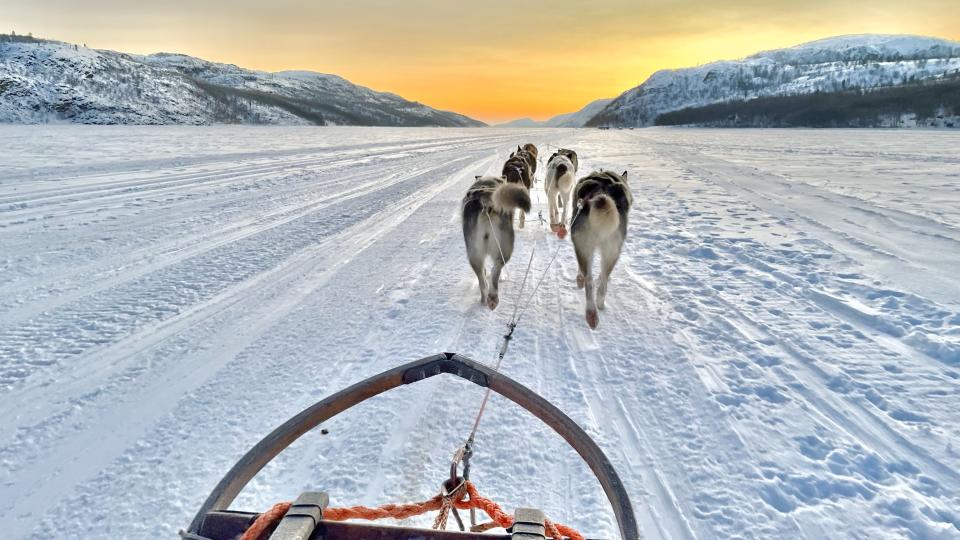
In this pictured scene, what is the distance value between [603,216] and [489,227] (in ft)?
3.62

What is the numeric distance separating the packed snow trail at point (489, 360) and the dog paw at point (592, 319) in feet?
0.32

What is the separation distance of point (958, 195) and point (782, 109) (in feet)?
403

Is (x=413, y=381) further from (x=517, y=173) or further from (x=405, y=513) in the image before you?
(x=517, y=173)

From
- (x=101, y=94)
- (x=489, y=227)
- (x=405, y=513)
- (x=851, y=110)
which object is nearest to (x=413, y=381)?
(x=405, y=513)

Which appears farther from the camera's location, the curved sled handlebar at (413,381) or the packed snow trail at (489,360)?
the packed snow trail at (489,360)

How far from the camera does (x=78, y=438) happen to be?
2.95m

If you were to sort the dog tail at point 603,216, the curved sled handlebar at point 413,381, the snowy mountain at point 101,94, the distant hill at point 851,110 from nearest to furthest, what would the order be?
the curved sled handlebar at point 413,381
the dog tail at point 603,216
the distant hill at point 851,110
the snowy mountain at point 101,94

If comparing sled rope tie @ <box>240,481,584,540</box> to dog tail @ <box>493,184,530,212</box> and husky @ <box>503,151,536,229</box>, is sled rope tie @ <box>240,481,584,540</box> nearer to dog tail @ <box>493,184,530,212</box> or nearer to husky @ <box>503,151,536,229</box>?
dog tail @ <box>493,184,530,212</box>

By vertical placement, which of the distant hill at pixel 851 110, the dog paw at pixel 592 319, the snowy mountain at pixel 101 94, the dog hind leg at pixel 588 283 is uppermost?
the snowy mountain at pixel 101 94

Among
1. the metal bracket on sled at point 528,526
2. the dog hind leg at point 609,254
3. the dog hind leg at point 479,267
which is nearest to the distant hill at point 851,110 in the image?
the dog hind leg at point 609,254

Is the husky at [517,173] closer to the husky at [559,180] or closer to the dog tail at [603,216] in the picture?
the husky at [559,180]

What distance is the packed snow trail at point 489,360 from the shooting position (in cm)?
255

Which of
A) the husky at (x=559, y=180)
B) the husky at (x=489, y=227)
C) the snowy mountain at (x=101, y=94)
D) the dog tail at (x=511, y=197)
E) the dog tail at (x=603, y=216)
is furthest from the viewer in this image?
the snowy mountain at (x=101, y=94)

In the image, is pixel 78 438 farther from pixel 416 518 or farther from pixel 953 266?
pixel 953 266
